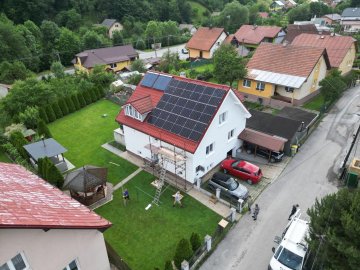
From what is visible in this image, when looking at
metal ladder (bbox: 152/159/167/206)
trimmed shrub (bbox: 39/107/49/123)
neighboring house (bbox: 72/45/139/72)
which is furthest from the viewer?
neighboring house (bbox: 72/45/139/72)

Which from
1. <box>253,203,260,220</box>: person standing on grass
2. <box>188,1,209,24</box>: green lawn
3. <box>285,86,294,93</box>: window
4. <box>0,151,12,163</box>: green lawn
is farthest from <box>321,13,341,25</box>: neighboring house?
Result: <box>0,151,12,163</box>: green lawn

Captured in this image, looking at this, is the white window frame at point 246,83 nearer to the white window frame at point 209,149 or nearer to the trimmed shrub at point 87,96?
the white window frame at point 209,149

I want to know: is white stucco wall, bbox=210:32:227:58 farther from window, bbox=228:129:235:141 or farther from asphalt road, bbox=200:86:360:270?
window, bbox=228:129:235:141

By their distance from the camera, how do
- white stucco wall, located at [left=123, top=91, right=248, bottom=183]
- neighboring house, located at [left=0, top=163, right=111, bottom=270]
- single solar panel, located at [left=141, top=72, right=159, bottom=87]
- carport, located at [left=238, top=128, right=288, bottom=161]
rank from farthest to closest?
single solar panel, located at [left=141, top=72, right=159, bottom=87] → carport, located at [left=238, top=128, right=288, bottom=161] → white stucco wall, located at [left=123, top=91, right=248, bottom=183] → neighboring house, located at [left=0, top=163, right=111, bottom=270]

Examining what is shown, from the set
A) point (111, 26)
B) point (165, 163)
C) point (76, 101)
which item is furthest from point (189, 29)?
point (165, 163)

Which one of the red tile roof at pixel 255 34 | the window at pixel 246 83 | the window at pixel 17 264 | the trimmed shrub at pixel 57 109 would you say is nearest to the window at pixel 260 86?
the window at pixel 246 83

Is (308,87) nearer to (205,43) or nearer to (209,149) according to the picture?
(209,149)

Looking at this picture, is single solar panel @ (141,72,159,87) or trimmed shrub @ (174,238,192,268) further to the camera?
single solar panel @ (141,72,159,87)

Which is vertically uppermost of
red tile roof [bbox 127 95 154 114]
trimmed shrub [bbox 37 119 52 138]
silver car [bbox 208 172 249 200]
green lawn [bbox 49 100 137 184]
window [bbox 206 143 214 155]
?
red tile roof [bbox 127 95 154 114]

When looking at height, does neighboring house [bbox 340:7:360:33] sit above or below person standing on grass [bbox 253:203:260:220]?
above
